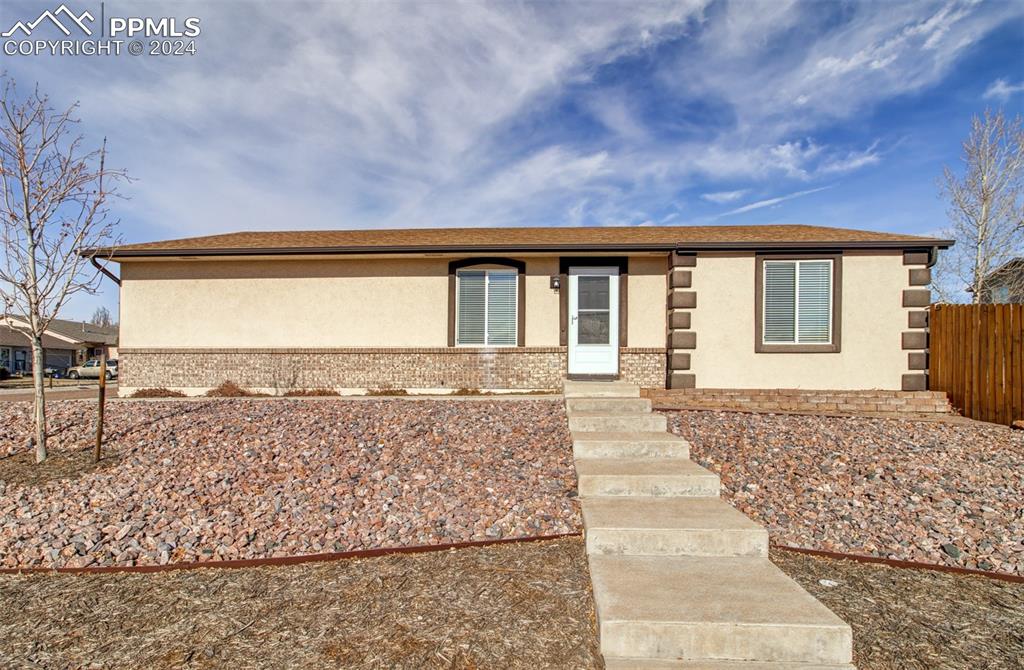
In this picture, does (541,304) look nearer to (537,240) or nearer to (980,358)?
(537,240)

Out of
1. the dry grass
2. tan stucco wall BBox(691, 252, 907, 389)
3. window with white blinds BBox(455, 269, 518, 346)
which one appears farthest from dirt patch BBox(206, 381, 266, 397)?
tan stucco wall BBox(691, 252, 907, 389)

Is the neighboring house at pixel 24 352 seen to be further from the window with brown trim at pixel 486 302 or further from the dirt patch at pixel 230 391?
the window with brown trim at pixel 486 302

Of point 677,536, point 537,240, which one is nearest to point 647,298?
point 537,240

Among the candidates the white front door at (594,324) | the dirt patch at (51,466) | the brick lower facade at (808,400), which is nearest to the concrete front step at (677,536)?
the dirt patch at (51,466)

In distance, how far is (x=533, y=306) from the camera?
1020cm

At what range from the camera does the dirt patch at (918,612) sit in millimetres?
2570

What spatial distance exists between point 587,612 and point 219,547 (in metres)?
2.74

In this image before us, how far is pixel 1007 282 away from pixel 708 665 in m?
22.5

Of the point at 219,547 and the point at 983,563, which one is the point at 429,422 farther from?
the point at 983,563

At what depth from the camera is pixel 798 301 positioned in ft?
31.0

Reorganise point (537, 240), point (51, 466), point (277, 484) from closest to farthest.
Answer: point (277, 484), point (51, 466), point (537, 240)

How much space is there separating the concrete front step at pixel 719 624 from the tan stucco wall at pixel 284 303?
312 inches

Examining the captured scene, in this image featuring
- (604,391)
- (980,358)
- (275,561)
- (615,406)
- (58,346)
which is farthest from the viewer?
(58,346)

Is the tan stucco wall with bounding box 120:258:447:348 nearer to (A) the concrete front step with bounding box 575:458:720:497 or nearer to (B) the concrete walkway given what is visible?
(B) the concrete walkway
